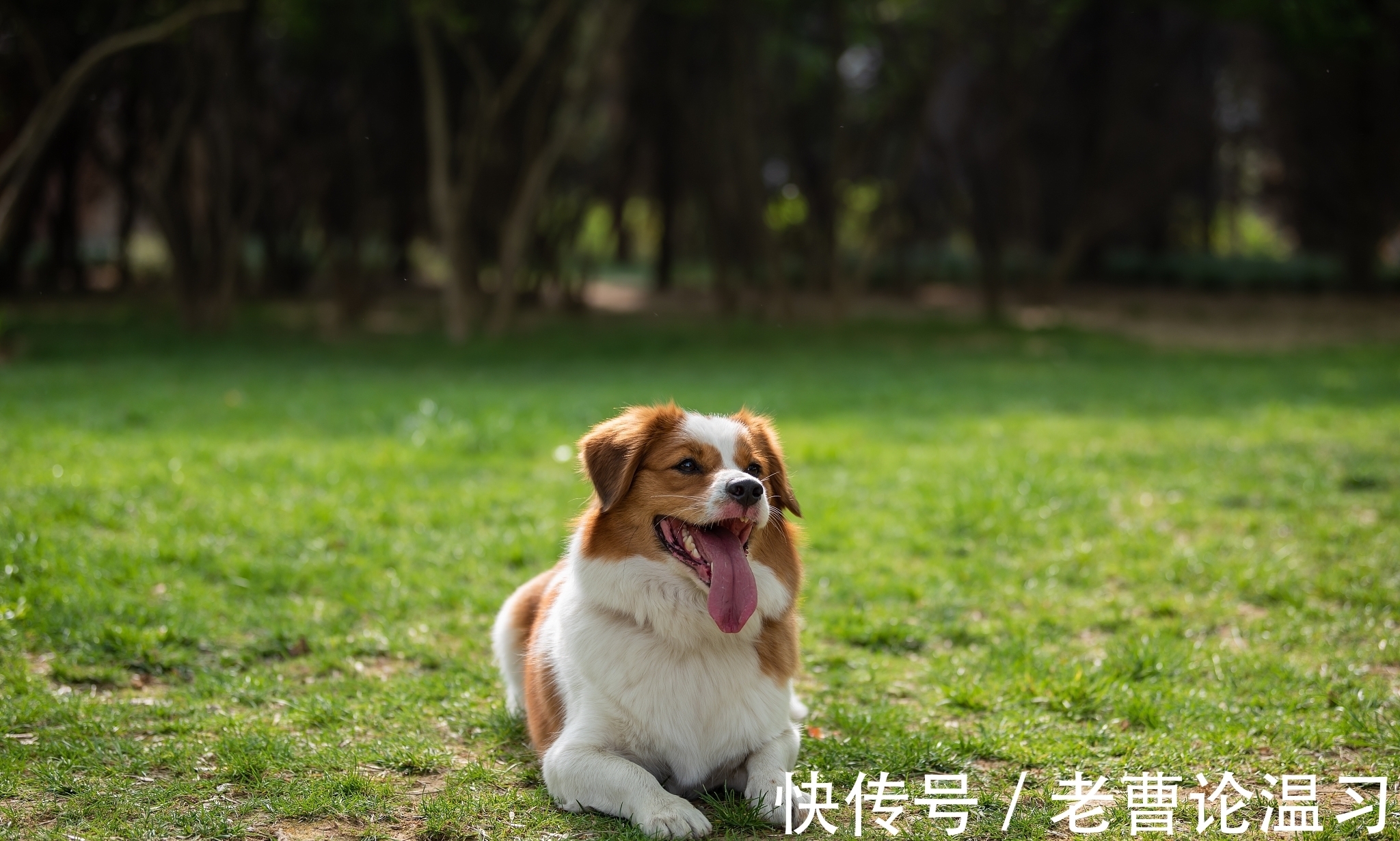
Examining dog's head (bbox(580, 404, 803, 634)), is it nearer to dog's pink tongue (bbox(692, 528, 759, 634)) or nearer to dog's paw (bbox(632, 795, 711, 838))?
dog's pink tongue (bbox(692, 528, 759, 634))

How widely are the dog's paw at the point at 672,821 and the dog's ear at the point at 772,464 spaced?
44.8 inches

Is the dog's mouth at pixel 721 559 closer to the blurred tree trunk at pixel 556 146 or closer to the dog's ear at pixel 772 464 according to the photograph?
the dog's ear at pixel 772 464

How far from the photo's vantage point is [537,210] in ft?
70.3

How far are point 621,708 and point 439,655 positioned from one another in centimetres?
196

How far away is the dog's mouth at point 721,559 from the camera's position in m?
4.10

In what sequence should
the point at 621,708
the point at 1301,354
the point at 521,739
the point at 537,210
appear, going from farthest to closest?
the point at 537,210 < the point at 1301,354 < the point at 521,739 < the point at 621,708

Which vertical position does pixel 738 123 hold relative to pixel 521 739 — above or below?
above

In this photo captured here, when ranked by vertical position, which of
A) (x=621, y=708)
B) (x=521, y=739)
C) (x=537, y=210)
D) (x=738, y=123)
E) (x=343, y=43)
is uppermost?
(x=343, y=43)

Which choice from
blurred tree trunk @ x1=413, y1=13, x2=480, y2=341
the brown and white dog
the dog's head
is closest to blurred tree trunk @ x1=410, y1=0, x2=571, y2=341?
blurred tree trunk @ x1=413, y1=13, x2=480, y2=341

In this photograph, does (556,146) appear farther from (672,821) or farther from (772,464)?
(672,821)

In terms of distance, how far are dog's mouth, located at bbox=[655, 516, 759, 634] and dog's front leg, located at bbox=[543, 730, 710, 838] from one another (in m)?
0.57

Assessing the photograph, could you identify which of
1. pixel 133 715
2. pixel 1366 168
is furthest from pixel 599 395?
pixel 1366 168

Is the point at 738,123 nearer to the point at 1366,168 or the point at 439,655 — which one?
the point at 1366,168

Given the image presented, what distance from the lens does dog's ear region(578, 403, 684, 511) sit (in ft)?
14.0
